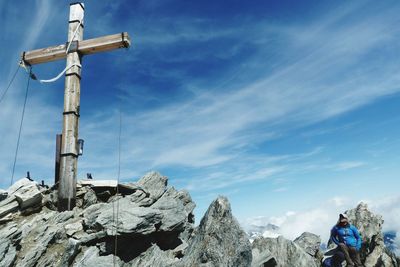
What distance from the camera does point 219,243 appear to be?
478 inches

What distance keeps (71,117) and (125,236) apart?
7896 mm

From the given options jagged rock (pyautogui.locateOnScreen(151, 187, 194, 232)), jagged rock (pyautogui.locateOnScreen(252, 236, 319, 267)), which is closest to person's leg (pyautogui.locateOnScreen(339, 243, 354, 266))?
jagged rock (pyautogui.locateOnScreen(252, 236, 319, 267))

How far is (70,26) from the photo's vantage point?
2002 centimetres

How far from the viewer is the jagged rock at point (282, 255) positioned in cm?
1480

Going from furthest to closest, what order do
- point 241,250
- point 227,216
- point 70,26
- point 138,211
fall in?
1. point 70,26
2. point 138,211
3. point 227,216
4. point 241,250

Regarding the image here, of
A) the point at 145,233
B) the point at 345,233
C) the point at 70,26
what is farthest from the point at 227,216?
the point at 70,26

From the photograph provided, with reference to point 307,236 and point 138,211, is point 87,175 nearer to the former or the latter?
point 138,211

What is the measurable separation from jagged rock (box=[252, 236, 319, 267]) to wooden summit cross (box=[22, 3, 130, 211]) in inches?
413

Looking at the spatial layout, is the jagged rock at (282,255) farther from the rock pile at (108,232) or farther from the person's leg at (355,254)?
the rock pile at (108,232)

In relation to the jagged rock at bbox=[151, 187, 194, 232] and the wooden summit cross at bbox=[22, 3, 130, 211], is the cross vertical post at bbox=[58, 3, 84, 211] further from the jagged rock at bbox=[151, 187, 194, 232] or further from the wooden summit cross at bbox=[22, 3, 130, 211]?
the jagged rock at bbox=[151, 187, 194, 232]

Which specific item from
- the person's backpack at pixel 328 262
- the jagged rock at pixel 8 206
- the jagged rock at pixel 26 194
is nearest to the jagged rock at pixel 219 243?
the person's backpack at pixel 328 262

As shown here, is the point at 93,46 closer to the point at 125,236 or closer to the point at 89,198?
the point at 89,198

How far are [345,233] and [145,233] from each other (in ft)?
33.0

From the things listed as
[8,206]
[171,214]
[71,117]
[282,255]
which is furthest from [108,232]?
[282,255]
